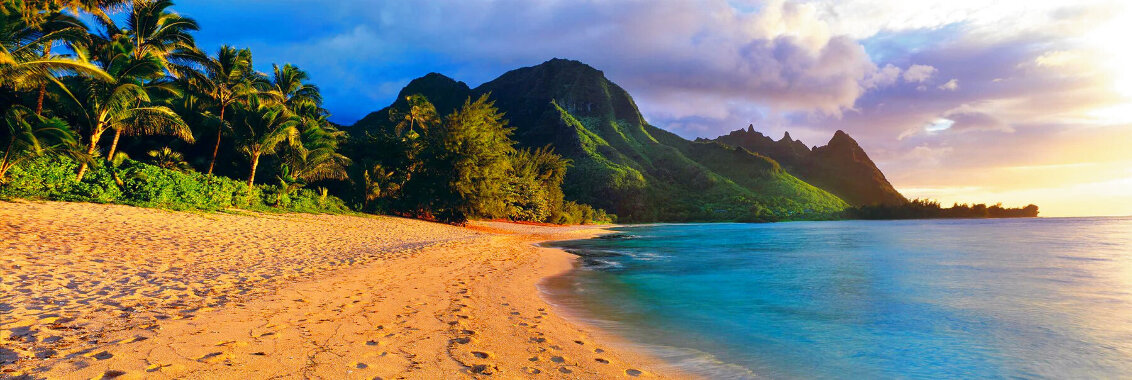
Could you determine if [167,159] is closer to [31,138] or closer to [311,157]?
[311,157]

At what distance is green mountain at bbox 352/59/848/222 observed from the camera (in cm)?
10900

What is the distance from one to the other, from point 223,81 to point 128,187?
1201cm

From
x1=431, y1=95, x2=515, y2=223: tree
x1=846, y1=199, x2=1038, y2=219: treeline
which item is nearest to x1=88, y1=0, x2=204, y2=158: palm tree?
Answer: x1=431, y1=95, x2=515, y2=223: tree

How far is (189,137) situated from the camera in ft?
79.9

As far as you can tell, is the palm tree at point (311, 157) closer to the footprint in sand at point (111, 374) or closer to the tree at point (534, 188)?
the tree at point (534, 188)

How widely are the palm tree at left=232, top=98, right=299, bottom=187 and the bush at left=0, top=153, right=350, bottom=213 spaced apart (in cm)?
354

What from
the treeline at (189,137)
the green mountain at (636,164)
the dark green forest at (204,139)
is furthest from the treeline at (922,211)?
the treeline at (189,137)

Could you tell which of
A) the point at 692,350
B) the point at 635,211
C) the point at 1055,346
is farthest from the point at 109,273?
the point at 635,211

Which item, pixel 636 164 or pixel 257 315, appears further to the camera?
pixel 636 164

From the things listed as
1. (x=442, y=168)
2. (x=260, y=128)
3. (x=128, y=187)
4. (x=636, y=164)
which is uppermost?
(x=636, y=164)

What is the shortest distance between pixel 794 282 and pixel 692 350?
9926 mm

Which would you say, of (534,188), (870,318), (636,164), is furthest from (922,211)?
(870,318)

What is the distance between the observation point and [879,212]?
14462cm

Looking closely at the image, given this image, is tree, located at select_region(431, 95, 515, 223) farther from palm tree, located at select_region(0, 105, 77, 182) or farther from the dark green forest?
palm tree, located at select_region(0, 105, 77, 182)
